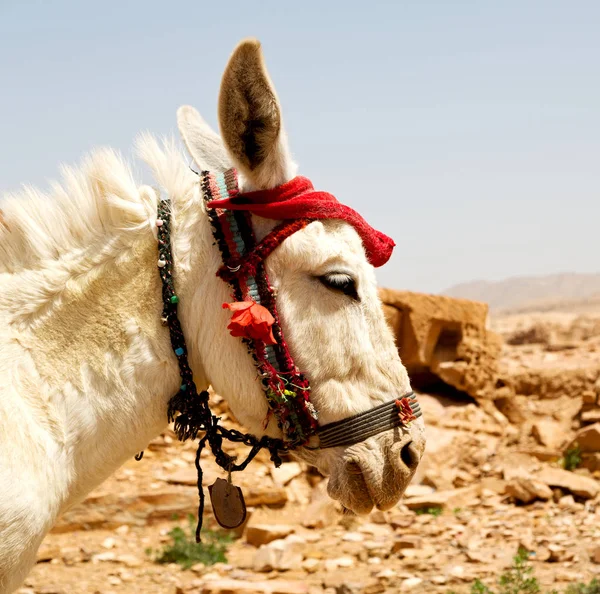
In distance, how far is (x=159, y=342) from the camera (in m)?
2.07

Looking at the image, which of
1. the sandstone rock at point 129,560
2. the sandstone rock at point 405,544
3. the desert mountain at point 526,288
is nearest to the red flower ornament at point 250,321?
the sandstone rock at point 405,544

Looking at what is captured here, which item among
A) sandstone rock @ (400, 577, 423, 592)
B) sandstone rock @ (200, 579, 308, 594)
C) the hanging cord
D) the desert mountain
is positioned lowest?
the desert mountain

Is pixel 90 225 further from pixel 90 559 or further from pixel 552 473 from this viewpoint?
pixel 552 473

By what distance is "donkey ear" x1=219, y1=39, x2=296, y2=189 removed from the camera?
1.98 meters

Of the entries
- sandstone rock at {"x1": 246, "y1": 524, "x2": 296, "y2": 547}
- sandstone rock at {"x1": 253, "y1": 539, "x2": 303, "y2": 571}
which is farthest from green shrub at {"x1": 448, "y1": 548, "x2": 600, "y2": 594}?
sandstone rock at {"x1": 246, "y1": 524, "x2": 296, "y2": 547}

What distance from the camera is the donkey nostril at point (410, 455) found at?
2.21 meters

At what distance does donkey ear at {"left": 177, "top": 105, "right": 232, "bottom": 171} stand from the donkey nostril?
1.12m

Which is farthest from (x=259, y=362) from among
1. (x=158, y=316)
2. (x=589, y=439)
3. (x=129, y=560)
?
(x=589, y=439)

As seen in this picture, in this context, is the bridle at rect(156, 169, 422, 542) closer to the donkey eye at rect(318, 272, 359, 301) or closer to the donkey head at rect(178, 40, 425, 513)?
Result: the donkey head at rect(178, 40, 425, 513)

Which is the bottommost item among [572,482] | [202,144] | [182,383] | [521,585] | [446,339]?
[572,482]

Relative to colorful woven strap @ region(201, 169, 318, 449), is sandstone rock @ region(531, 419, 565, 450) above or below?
below

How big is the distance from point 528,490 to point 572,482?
50 cm

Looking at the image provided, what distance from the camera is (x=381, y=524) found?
705cm

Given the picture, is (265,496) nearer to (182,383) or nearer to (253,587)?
(253,587)
